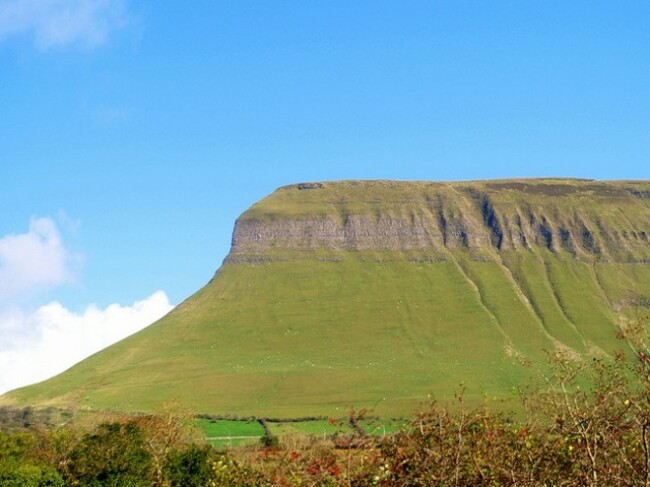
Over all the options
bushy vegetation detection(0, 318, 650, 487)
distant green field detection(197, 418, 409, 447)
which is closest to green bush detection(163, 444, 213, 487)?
bushy vegetation detection(0, 318, 650, 487)

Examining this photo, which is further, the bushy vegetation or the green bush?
the green bush

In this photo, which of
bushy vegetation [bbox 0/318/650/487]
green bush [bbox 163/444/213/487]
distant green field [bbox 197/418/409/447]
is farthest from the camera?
distant green field [bbox 197/418/409/447]

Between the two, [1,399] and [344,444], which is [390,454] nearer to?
[344,444]

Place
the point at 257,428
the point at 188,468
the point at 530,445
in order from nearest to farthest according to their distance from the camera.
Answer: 1. the point at 530,445
2. the point at 188,468
3. the point at 257,428

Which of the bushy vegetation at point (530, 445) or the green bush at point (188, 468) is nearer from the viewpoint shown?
the bushy vegetation at point (530, 445)

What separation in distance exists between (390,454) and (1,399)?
179669 mm

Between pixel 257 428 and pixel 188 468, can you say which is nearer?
pixel 188 468

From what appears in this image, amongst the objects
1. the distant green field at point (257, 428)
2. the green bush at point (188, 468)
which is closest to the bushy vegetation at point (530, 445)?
the green bush at point (188, 468)

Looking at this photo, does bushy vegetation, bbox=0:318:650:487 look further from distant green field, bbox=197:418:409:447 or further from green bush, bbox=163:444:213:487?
distant green field, bbox=197:418:409:447

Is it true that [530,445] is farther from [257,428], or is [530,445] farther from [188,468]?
[257,428]

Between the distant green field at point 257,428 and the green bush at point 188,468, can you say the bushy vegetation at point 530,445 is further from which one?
the distant green field at point 257,428

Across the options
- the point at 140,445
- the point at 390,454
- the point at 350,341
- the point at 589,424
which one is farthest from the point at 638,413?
the point at 350,341

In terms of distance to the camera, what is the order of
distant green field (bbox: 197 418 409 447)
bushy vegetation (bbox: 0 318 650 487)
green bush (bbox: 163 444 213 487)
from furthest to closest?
distant green field (bbox: 197 418 409 447)
green bush (bbox: 163 444 213 487)
bushy vegetation (bbox: 0 318 650 487)

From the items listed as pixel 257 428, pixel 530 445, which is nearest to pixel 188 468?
pixel 530 445
